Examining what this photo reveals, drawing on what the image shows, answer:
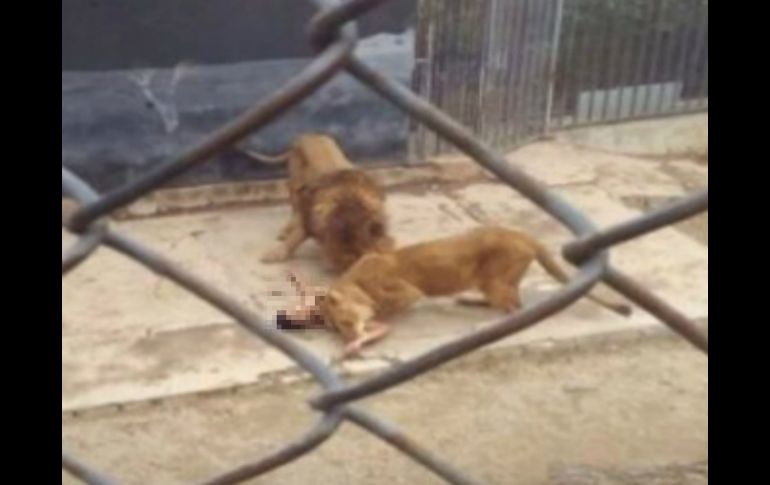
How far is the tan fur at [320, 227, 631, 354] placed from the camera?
10.1 feet

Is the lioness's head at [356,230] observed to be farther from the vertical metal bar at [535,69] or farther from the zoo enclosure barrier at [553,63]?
the vertical metal bar at [535,69]

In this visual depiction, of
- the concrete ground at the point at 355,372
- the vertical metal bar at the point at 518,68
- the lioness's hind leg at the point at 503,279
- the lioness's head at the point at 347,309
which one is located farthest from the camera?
the vertical metal bar at the point at 518,68

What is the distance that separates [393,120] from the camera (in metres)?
4.07

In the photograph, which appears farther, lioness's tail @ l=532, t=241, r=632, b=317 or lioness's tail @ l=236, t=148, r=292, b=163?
lioness's tail @ l=236, t=148, r=292, b=163

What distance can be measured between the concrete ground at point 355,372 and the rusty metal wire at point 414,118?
5.69ft

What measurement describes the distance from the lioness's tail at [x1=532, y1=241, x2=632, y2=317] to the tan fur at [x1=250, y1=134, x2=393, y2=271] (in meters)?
0.38

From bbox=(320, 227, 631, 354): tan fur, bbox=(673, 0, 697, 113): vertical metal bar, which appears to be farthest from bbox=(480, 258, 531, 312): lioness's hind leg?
bbox=(673, 0, 697, 113): vertical metal bar

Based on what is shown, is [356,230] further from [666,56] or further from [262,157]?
[666,56]

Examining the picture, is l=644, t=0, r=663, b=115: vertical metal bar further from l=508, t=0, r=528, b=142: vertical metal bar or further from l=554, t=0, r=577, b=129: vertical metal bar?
l=508, t=0, r=528, b=142: vertical metal bar

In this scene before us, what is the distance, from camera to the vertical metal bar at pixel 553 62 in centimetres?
428

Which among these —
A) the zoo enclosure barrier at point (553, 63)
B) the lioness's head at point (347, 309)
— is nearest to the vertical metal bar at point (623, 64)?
the zoo enclosure barrier at point (553, 63)

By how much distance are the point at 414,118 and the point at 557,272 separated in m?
2.59
